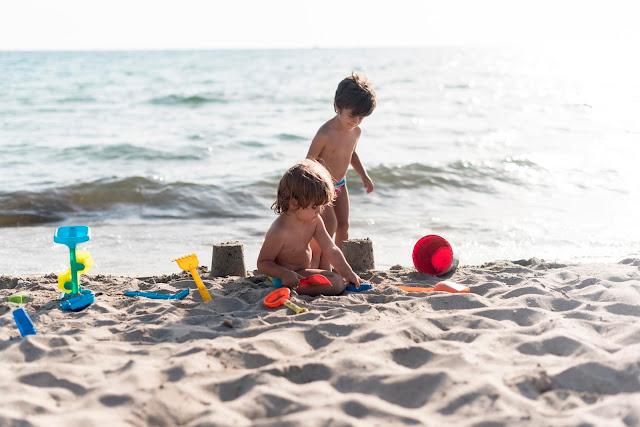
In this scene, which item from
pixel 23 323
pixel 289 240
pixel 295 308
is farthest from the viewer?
pixel 289 240

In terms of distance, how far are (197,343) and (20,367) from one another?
0.79m

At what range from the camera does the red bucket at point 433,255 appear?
4.71 m

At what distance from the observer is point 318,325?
327cm

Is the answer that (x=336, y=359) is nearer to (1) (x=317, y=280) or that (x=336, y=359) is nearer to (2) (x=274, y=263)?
(1) (x=317, y=280)

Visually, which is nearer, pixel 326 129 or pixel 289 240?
pixel 289 240

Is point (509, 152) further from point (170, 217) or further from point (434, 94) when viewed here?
point (434, 94)

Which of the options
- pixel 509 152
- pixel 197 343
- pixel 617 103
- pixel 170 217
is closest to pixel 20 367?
pixel 197 343

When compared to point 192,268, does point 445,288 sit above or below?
below

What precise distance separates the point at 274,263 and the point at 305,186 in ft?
1.98

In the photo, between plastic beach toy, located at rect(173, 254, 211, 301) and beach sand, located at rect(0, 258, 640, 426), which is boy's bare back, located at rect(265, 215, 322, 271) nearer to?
beach sand, located at rect(0, 258, 640, 426)

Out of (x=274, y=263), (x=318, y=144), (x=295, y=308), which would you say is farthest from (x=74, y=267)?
(x=318, y=144)

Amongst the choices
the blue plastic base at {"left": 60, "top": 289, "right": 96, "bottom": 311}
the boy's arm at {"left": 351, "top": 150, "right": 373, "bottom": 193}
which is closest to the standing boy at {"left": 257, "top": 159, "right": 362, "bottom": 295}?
the blue plastic base at {"left": 60, "top": 289, "right": 96, "bottom": 311}

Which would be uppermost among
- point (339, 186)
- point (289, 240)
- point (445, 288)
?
point (339, 186)

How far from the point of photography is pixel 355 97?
15.2 feet
